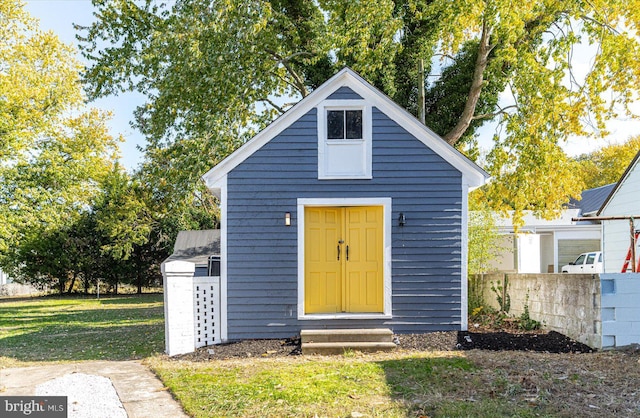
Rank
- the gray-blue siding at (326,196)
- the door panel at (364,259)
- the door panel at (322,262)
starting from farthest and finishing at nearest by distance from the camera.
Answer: the door panel at (364,259) < the door panel at (322,262) < the gray-blue siding at (326,196)

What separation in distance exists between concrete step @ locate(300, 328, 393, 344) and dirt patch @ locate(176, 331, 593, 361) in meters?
0.23

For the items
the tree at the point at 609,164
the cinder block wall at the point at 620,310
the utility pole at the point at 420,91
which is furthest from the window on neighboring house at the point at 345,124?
the tree at the point at 609,164

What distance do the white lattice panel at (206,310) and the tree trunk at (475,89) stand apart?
9.41 meters

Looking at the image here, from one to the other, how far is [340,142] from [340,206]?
1.14 meters

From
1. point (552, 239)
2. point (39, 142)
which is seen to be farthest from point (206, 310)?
point (552, 239)

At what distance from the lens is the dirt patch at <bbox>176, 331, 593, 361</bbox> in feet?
27.5

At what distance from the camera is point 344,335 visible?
879cm

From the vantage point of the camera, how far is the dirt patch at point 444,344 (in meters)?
8.38

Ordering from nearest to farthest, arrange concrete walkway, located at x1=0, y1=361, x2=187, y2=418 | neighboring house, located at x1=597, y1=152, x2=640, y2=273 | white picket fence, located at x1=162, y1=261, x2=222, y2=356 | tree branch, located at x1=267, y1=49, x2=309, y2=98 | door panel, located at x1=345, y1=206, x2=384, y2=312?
concrete walkway, located at x1=0, y1=361, x2=187, y2=418 < white picket fence, located at x1=162, y1=261, x2=222, y2=356 < door panel, located at x1=345, y1=206, x2=384, y2=312 < neighboring house, located at x1=597, y1=152, x2=640, y2=273 < tree branch, located at x1=267, y1=49, x2=309, y2=98

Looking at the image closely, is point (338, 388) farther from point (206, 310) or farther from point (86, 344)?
point (86, 344)

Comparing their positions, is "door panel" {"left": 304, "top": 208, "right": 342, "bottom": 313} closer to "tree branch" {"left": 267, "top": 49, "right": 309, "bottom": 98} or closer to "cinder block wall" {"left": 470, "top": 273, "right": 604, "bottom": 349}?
"cinder block wall" {"left": 470, "top": 273, "right": 604, "bottom": 349}

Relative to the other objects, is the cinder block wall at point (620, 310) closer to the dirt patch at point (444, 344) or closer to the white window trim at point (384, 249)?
the dirt patch at point (444, 344)

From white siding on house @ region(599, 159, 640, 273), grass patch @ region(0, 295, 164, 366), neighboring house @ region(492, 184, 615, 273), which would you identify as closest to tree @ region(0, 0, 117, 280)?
grass patch @ region(0, 295, 164, 366)

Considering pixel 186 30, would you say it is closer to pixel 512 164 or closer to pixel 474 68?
pixel 474 68
